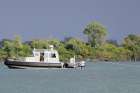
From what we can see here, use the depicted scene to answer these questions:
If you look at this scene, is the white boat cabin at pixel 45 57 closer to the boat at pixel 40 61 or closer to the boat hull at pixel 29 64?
the boat at pixel 40 61

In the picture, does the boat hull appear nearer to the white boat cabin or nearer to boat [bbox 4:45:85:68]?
boat [bbox 4:45:85:68]

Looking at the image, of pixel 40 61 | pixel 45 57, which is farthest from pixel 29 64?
pixel 45 57

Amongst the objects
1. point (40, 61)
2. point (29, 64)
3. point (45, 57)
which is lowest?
point (29, 64)

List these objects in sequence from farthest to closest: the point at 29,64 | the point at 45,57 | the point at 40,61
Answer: the point at 40,61, the point at 45,57, the point at 29,64

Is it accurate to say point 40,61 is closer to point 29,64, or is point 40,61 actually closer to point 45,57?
point 45,57

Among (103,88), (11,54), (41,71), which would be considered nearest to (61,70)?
(41,71)

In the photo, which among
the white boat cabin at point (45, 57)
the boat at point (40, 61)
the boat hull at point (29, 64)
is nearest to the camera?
the boat hull at point (29, 64)

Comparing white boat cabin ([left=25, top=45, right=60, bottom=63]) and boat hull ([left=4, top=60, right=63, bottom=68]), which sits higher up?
white boat cabin ([left=25, top=45, right=60, bottom=63])

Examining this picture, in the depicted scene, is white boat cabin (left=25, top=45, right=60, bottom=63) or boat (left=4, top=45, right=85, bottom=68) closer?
boat (left=4, top=45, right=85, bottom=68)

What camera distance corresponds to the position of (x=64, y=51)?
19275 cm

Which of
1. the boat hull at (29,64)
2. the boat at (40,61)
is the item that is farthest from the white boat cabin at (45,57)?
the boat hull at (29,64)

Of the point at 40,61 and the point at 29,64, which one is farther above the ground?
the point at 40,61

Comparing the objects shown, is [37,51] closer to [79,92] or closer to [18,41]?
[79,92]

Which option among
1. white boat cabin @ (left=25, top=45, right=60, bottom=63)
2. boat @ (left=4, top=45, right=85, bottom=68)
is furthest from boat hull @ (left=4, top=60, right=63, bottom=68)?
white boat cabin @ (left=25, top=45, right=60, bottom=63)
